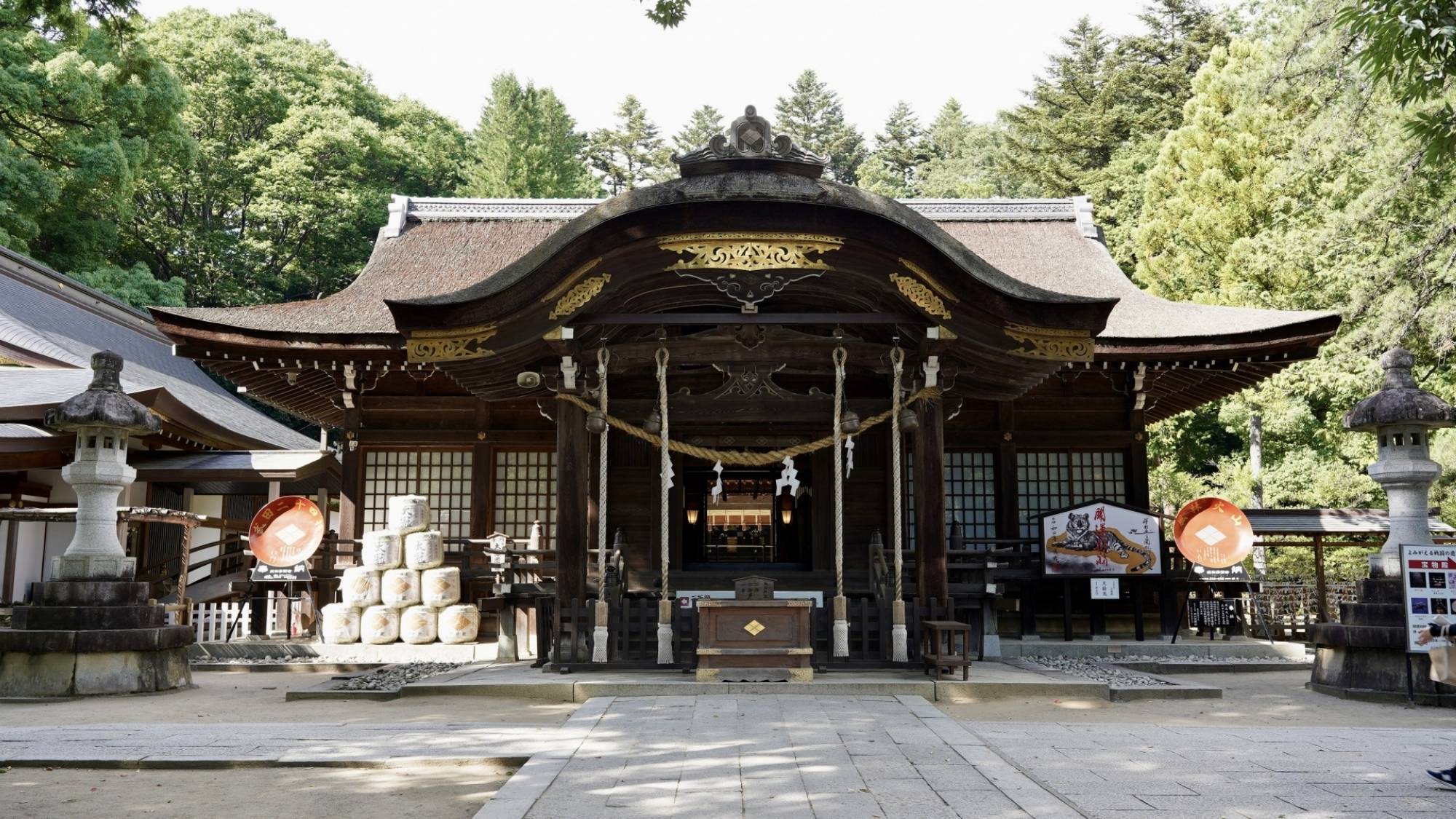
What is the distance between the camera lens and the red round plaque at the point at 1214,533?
486 inches

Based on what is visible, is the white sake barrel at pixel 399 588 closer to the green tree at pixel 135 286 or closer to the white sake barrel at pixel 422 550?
the white sake barrel at pixel 422 550

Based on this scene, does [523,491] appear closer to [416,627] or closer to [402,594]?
[402,594]

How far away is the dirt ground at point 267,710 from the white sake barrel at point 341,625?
8.60 feet

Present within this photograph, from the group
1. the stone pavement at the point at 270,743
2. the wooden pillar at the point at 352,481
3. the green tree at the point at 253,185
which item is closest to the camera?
the stone pavement at the point at 270,743

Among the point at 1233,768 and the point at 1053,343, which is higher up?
the point at 1053,343

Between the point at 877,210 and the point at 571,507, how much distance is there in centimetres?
385

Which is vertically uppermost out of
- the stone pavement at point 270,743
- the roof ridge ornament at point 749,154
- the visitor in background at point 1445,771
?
the roof ridge ornament at point 749,154

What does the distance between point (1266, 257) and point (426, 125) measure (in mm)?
32527

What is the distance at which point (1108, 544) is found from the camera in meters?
12.6

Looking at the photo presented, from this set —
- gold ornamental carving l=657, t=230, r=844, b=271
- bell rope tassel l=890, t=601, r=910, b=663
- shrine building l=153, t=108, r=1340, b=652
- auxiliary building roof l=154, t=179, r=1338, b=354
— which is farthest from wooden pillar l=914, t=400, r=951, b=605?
gold ornamental carving l=657, t=230, r=844, b=271

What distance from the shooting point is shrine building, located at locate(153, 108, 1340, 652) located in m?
9.30

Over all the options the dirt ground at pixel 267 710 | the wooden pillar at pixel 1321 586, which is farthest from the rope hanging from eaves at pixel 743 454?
the wooden pillar at pixel 1321 586

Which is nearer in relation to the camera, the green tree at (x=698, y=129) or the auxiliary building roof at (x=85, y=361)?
the auxiliary building roof at (x=85, y=361)

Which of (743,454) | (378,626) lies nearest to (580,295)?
(743,454)
